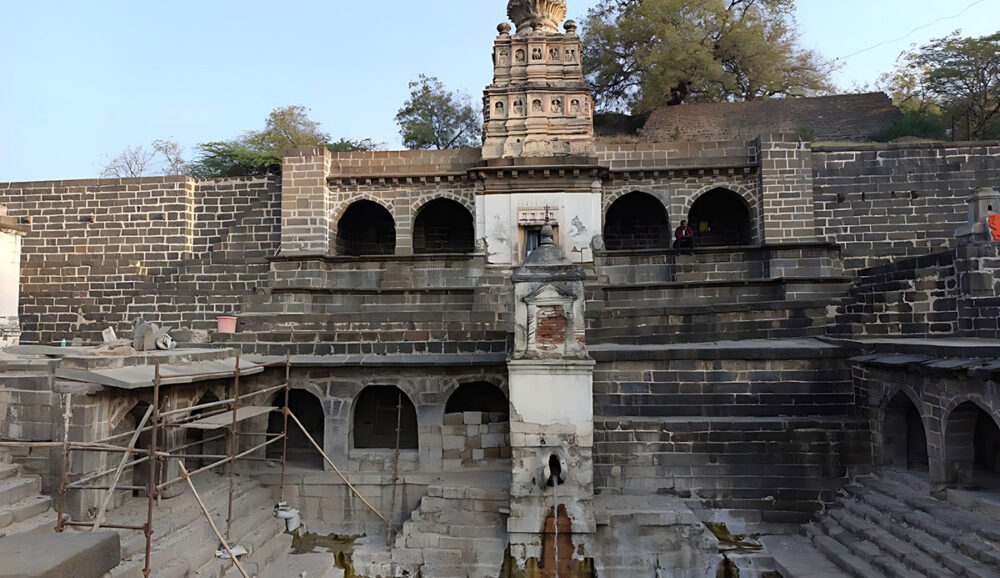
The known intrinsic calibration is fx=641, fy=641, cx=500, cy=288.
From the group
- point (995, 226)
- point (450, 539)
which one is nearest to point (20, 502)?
point (450, 539)

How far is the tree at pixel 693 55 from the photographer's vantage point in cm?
2625

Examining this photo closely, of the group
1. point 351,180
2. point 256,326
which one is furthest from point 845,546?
point 351,180

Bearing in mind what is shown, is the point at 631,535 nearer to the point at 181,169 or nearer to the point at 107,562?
the point at 107,562

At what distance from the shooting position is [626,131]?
27.2m

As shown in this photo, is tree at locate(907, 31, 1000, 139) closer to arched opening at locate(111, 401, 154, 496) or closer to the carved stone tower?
the carved stone tower

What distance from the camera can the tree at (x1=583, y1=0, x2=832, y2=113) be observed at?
86.1 feet

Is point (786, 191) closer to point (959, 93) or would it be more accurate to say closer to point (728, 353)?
point (728, 353)

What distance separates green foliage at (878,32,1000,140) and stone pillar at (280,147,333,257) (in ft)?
63.9

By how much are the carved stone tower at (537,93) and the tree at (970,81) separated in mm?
16412

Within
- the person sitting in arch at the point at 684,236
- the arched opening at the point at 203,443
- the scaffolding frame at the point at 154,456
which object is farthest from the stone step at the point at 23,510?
the person sitting in arch at the point at 684,236

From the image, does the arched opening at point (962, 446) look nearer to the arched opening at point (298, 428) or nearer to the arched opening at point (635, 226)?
the arched opening at point (298, 428)

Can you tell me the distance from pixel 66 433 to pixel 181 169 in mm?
26040

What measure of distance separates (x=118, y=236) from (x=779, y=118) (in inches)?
925

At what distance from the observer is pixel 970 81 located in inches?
955
